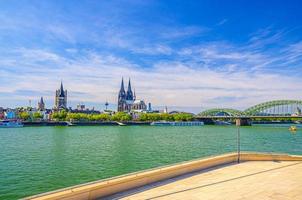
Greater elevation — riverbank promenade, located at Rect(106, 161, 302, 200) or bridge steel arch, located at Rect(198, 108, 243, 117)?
bridge steel arch, located at Rect(198, 108, 243, 117)

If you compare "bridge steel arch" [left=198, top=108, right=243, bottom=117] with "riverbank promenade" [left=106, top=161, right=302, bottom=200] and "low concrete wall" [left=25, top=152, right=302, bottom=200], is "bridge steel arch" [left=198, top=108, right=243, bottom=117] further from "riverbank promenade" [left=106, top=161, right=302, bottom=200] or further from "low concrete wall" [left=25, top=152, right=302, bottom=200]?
"riverbank promenade" [left=106, top=161, right=302, bottom=200]

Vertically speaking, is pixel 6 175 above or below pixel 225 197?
below

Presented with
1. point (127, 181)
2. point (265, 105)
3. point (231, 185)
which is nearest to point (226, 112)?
point (265, 105)

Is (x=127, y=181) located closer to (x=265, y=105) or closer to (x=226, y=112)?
(x=265, y=105)

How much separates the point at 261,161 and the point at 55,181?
33.8 feet

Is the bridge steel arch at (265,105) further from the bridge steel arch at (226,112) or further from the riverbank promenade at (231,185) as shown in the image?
the riverbank promenade at (231,185)

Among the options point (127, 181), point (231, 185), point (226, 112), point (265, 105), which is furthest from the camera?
point (226, 112)

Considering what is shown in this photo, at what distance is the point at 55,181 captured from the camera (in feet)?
53.0

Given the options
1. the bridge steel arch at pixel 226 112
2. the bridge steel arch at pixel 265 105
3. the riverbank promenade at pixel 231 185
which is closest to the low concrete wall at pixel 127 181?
the riverbank promenade at pixel 231 185

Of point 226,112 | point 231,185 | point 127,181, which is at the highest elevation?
point 226,112

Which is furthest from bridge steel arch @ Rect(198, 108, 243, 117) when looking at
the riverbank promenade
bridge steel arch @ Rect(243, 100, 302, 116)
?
the riverbank promenade

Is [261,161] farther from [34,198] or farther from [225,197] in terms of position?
[34,198]

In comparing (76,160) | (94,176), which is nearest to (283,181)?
(94,176)

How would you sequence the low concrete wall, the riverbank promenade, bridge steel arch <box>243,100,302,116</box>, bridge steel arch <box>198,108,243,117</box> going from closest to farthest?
the low concrete wall, the riverbank promenade, bridge steel arch <box>243,100,302,116</box>, bridge steel arch <box>198,108,243,117</box>
